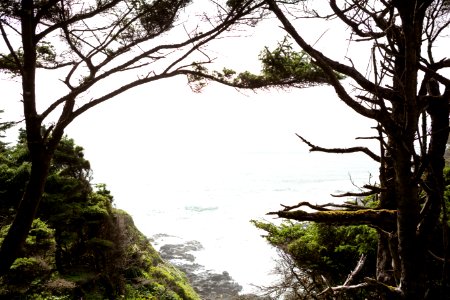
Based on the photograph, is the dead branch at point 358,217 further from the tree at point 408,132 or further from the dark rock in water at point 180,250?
the dark rock in water at point 180,250

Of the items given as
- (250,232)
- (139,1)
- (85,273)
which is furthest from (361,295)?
(250,232)

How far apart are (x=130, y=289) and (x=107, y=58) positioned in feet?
29.6

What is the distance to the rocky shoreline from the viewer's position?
55.0 ft

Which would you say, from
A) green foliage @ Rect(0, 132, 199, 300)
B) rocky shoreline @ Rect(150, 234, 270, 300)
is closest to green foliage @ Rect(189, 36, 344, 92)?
green foliage @ Rect(0, 132, 199, 300)

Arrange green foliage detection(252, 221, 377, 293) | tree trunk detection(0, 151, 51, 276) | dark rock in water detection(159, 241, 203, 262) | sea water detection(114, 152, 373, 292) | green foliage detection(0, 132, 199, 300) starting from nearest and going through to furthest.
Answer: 1. tree trunk detection(0, 151, 51, 276)
2. green foliage detection(252, 221, 377, 293)
3. green foliage detection(0, 132, 199, 300)
4. sea water detection(114, 152, 373, 292)
5. dark rock in water detection(159, 241, 203, 262)

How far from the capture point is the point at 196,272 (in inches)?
757

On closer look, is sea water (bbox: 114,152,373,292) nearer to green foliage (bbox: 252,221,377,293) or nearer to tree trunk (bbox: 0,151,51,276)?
green foliage (bbox: 252,221,377,293)

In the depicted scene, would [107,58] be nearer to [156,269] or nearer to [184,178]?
[156,269]

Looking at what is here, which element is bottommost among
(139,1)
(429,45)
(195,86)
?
(429,45)

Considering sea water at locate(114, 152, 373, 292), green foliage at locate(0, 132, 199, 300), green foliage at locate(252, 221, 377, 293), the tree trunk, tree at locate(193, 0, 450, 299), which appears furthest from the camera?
sea water at locate(114, 152, 373, 292)

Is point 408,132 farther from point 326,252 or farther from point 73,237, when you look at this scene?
point 73,237

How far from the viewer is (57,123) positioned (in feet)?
14.2

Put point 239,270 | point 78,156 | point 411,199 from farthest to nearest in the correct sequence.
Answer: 1. point 239,270
2. point 78,156
3. point 411,199

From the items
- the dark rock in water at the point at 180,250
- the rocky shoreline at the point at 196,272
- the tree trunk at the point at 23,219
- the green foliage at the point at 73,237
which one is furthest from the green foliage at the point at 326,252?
the dark rock in water at the point at 180,250
